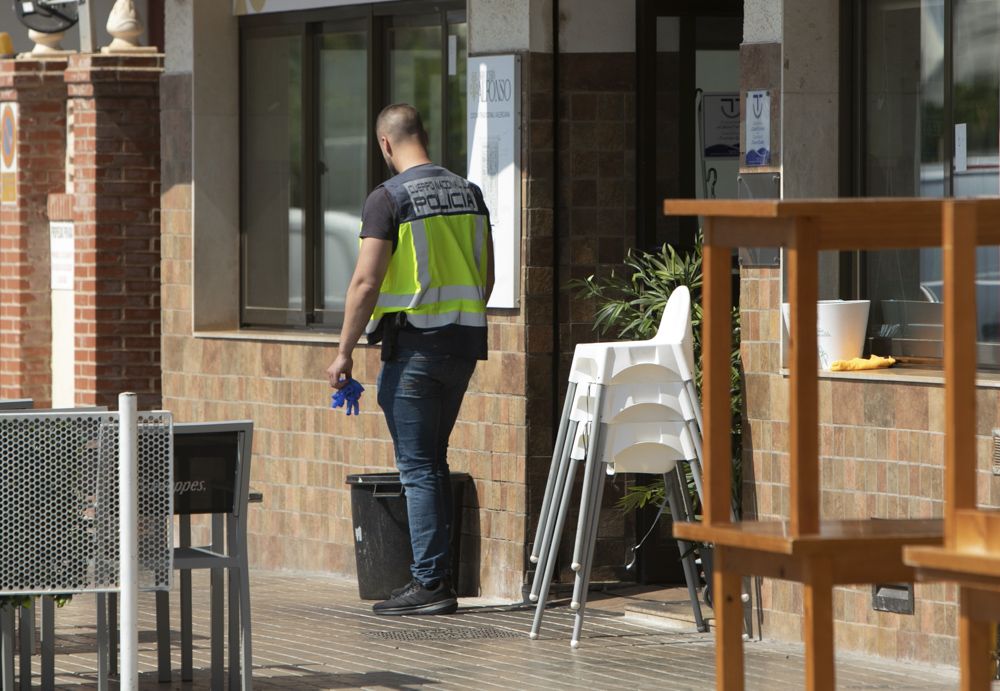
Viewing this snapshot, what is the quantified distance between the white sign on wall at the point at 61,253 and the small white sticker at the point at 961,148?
6737 mm

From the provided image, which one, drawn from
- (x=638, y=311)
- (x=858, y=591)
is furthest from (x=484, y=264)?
(x=858, y=591)

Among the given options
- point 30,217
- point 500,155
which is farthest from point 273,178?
point 30,217

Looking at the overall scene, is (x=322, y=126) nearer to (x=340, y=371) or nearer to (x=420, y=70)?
(x=420, y=70)

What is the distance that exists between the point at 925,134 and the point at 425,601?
2.94 m

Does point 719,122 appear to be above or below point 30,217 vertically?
above

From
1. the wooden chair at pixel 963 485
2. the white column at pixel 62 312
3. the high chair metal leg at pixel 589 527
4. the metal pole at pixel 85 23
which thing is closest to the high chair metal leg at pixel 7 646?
the high chair metal leg at pixel 589 527

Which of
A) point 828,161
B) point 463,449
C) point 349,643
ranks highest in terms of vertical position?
point 828,161

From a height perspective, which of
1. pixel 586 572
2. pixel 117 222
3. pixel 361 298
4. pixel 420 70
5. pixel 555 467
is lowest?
pixel 586 572

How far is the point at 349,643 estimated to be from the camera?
820 centimetres

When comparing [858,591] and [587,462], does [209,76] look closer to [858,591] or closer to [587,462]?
[587,462]

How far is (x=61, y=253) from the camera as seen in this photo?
42.8 ft

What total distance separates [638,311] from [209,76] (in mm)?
3428

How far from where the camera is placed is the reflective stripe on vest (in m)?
8.60

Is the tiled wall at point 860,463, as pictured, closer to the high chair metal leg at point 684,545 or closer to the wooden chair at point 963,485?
the high chair metal leg at point 684,545
